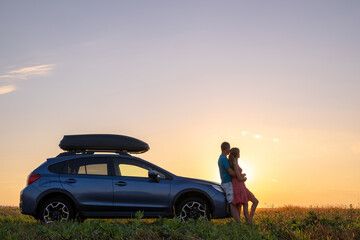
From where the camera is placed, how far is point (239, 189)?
1172 cm

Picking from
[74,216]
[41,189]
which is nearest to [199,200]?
[74,216]

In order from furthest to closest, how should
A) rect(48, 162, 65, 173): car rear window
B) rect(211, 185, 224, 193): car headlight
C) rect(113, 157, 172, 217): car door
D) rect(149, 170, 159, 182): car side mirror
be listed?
rect(211, 185, 224, 193): car headlight → rect(48, 162, 65, 173): car rear window → rect(113, 157, 172, 217): car door → rect(149, 170, 159, 182): car side mirror

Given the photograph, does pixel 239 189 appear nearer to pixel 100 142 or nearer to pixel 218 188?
pixel 218 188

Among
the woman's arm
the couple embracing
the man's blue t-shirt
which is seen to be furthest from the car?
the woman's arm

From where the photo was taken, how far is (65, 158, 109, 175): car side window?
1194 cm

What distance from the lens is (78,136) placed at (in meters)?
12.2

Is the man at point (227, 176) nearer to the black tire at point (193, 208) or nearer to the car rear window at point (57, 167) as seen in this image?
the black tire at point (193, 208)

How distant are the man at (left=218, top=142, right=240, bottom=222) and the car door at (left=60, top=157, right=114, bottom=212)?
2.79 meters

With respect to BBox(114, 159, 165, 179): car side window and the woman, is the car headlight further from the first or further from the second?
BBox(114, 159, 165, 179): car side window

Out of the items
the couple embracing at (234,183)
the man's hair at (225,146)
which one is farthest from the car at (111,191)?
the man's hair at (225,146)

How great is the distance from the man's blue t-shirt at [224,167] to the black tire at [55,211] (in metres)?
3.81

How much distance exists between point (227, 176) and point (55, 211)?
436 centimetres

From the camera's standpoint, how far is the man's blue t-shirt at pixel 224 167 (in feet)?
38.2

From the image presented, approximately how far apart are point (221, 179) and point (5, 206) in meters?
12.4
